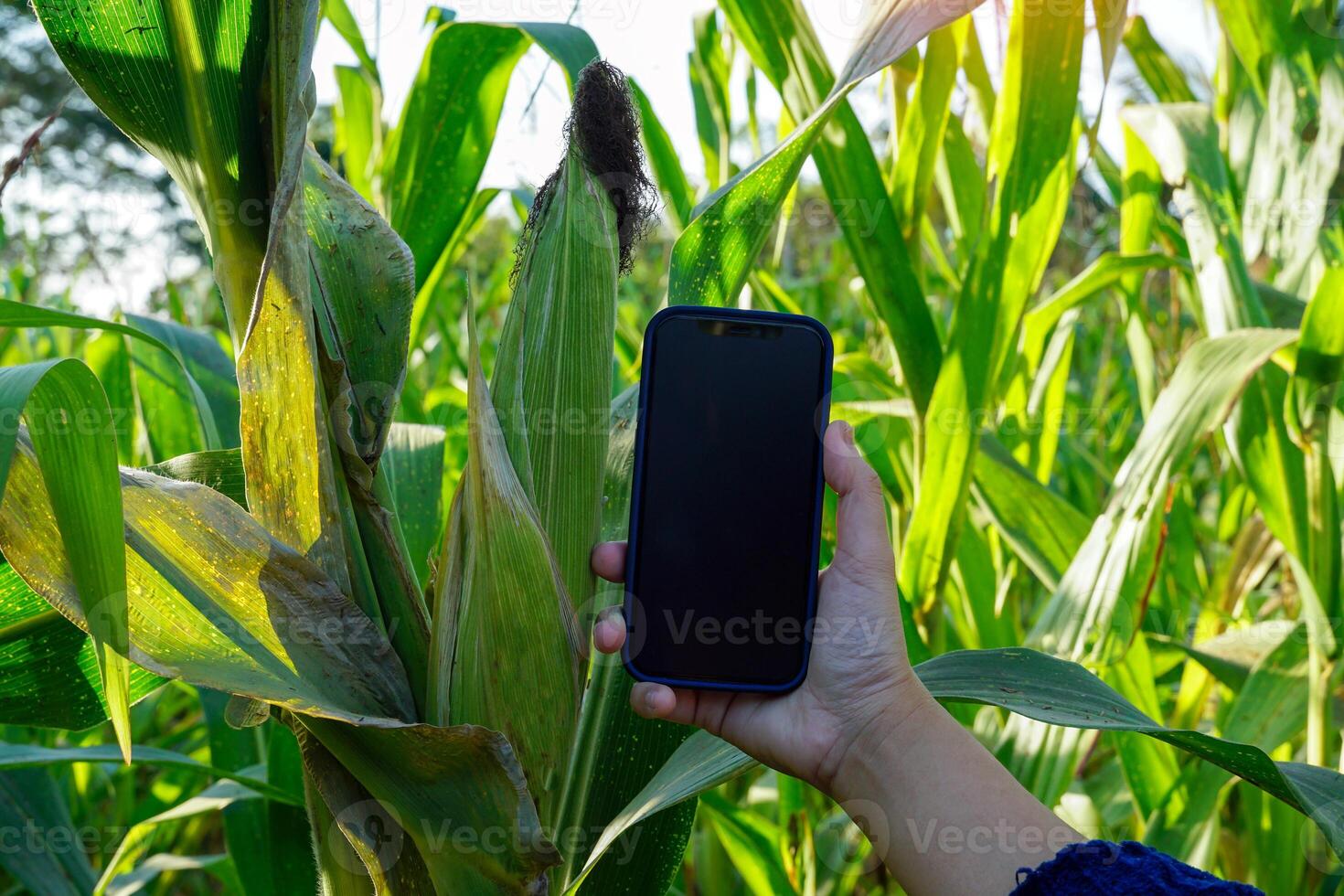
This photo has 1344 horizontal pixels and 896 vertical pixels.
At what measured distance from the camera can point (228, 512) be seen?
43 cm

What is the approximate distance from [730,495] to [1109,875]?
27 centimetres

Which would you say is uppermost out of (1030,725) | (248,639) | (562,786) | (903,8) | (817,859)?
(903,8)

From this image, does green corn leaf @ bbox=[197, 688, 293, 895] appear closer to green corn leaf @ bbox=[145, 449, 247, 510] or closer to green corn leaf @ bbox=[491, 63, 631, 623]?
green corn leaf @ bbox=[145, 449, 247, 510]

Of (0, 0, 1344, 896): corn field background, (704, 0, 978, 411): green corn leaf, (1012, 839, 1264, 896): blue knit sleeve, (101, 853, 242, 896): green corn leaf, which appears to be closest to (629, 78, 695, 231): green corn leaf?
(0, 0, 1344, 896): corn field background

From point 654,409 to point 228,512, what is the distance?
0.78ft

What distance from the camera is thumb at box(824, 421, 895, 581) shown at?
21.8 inches

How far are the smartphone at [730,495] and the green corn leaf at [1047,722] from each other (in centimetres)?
6

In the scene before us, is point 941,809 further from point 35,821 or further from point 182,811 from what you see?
point 35,821

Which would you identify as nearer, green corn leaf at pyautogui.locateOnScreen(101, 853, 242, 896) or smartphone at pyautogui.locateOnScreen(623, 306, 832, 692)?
smartphone at pyautogui.locateOnScreen(623, 306, 832, 692)

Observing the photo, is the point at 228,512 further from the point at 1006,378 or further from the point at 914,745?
the point at 1006,378

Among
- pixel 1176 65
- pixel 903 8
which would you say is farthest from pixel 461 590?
pixel 1176 65

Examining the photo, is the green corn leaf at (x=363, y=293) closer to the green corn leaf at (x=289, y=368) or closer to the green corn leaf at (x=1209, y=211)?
the green corn leaf at (x=289, y=368)

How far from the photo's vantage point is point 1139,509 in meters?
0.75

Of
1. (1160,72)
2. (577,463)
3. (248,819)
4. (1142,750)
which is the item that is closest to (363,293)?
(577,463)
